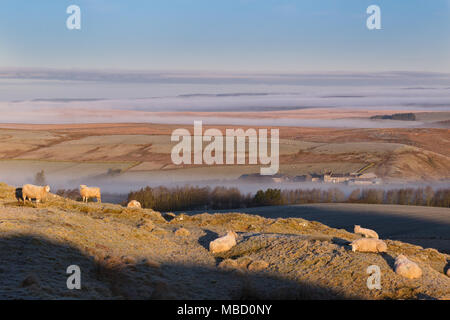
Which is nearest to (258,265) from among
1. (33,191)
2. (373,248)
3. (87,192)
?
(373,248)

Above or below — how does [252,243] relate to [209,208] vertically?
above

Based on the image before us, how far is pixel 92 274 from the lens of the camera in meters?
9.57

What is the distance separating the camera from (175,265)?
11.0 m

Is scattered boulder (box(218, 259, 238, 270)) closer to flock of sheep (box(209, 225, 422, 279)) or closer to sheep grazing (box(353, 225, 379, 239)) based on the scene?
flock of sheep (box(209, 225, 422, 279))

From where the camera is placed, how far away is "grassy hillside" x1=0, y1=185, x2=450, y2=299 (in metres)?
9.05

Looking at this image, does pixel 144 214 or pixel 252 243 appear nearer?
pixel 252 243

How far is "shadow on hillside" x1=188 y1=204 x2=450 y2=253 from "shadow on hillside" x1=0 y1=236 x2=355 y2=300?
10.5 meters

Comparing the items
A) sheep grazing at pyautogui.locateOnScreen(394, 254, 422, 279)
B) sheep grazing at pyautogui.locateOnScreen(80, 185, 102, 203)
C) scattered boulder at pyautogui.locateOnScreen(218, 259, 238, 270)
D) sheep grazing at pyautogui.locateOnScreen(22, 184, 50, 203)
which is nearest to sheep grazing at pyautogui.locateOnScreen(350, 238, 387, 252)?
sheep grazing at pyautogui.locateOnScreen(394, 254, 422, 279)

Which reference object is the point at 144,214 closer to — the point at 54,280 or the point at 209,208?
the point at 54,280

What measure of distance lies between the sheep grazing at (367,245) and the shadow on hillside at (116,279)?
2.29 m

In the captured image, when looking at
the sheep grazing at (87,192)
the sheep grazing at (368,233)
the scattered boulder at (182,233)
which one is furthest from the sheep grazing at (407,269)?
the sheep grazing at (87,192)

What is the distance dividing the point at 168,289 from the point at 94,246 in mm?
Result: 3067
